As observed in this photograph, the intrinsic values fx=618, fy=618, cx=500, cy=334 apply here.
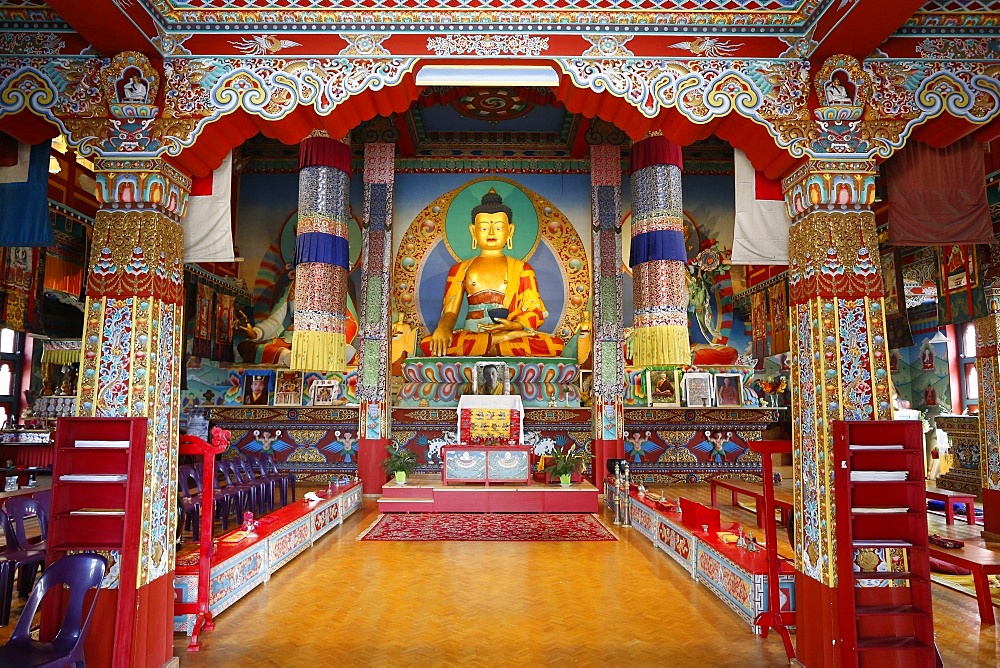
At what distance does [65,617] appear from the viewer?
3424 millimetres

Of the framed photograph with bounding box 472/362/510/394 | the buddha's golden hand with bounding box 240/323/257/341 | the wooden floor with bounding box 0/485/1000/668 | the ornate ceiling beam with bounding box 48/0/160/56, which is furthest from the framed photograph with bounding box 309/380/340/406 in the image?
the ornate ceiling beam with bounding box 48/0/160/56

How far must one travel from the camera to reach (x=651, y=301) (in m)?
7.50

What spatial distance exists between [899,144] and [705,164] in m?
9.85

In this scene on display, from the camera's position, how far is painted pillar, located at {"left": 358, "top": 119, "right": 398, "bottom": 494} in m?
11.1

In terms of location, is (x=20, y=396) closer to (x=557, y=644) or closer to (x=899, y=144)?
(x=557, y=644)

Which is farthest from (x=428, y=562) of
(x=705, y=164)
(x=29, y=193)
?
(x=705, y=164)

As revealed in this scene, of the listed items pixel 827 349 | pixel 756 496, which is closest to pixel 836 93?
pixel 827 349

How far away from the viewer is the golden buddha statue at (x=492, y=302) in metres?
12.6

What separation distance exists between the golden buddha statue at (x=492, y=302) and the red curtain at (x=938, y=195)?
27.5ft

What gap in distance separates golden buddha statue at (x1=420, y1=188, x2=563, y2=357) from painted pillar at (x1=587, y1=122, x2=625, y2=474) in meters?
1.39

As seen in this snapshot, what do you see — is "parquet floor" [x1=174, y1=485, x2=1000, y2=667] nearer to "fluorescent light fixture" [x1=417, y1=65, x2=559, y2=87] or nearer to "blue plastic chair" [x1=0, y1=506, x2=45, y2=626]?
"blue plastic chair" [x1=0, y1=506, x2=45, y2=626]

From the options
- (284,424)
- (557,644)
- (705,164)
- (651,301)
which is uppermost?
(705,164)

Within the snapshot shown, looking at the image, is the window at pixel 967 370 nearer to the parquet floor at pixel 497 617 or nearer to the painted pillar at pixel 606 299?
the painted pillar at pixel 606 299

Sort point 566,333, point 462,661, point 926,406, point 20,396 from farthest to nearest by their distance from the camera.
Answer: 1. point 926,406
2. point 566,333
3. point 20,396
4. point 462,661
